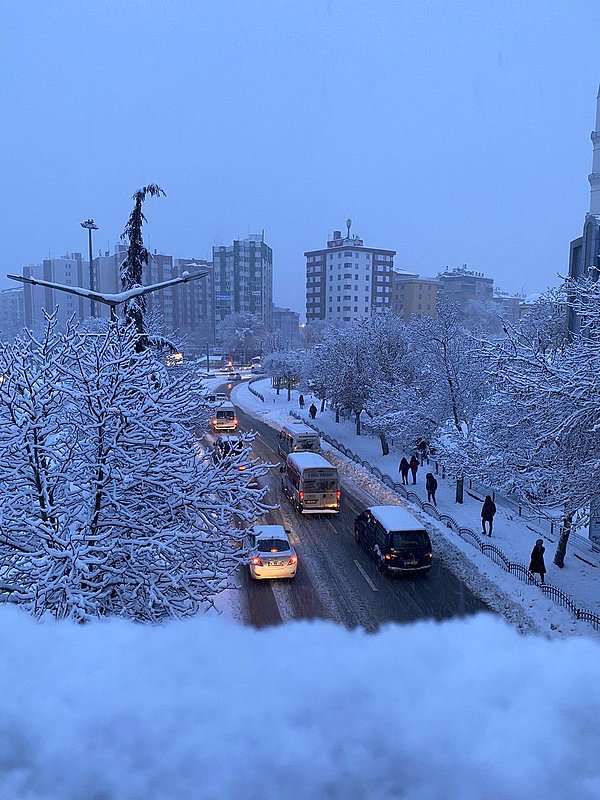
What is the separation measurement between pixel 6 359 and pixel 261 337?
108 metres

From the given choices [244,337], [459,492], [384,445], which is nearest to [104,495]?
[459,492]

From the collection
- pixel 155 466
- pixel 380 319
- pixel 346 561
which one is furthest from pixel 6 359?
pixel 380 319

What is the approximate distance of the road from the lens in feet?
45.3

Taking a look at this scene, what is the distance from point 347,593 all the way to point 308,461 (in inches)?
343

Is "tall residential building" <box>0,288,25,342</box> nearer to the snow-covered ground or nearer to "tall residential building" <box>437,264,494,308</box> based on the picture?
"tall residential building" <box>437,264,494,308</box>

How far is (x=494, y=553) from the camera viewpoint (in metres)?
17.6

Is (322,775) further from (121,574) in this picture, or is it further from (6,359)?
(6,359)

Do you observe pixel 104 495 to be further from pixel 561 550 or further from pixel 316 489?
pixel 316 489

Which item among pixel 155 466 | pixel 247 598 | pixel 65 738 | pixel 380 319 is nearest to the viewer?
pixel 65 738

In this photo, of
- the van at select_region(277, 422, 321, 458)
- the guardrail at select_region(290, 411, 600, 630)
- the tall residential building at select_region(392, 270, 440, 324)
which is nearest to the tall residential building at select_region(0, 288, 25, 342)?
the tall residential building at select_region(392, 270, 440, 324)

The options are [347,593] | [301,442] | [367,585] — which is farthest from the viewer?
[301,442]

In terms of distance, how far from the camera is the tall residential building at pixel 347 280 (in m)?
120

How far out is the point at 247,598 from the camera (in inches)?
582

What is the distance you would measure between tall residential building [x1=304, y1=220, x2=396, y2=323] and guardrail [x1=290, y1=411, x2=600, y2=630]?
307 ft
